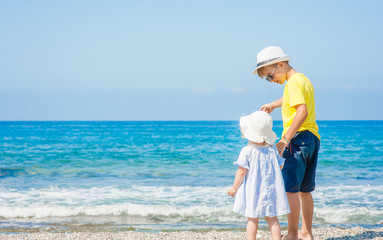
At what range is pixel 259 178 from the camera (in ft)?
10.8

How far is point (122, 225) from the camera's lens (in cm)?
575

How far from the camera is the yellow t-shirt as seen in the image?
11.0ft

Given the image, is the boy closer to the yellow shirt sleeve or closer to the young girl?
the yellow shirt sleeve

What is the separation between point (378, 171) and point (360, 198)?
5685 millimetres

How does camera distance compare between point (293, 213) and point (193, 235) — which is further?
point (193, 235)

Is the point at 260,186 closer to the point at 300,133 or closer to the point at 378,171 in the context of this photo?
the point at 300,133

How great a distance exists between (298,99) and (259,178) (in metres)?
0.73

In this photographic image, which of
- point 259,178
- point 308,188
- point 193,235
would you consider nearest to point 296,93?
point 259,178

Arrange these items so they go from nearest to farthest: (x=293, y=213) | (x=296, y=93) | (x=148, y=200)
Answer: (x=296, y=93)
(x=293, y=213)
(x=148, y=200)

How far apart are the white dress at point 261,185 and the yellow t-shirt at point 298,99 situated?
0.34 meters

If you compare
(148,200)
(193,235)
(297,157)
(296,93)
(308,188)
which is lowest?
(148,200)

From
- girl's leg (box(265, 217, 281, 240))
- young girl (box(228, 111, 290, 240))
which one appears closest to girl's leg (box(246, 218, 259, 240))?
young girl (box(228, 111, 290, 240))

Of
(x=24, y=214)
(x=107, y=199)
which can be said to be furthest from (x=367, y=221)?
(x=24, y=214)

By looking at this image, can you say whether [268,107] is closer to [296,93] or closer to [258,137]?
[296,93]
